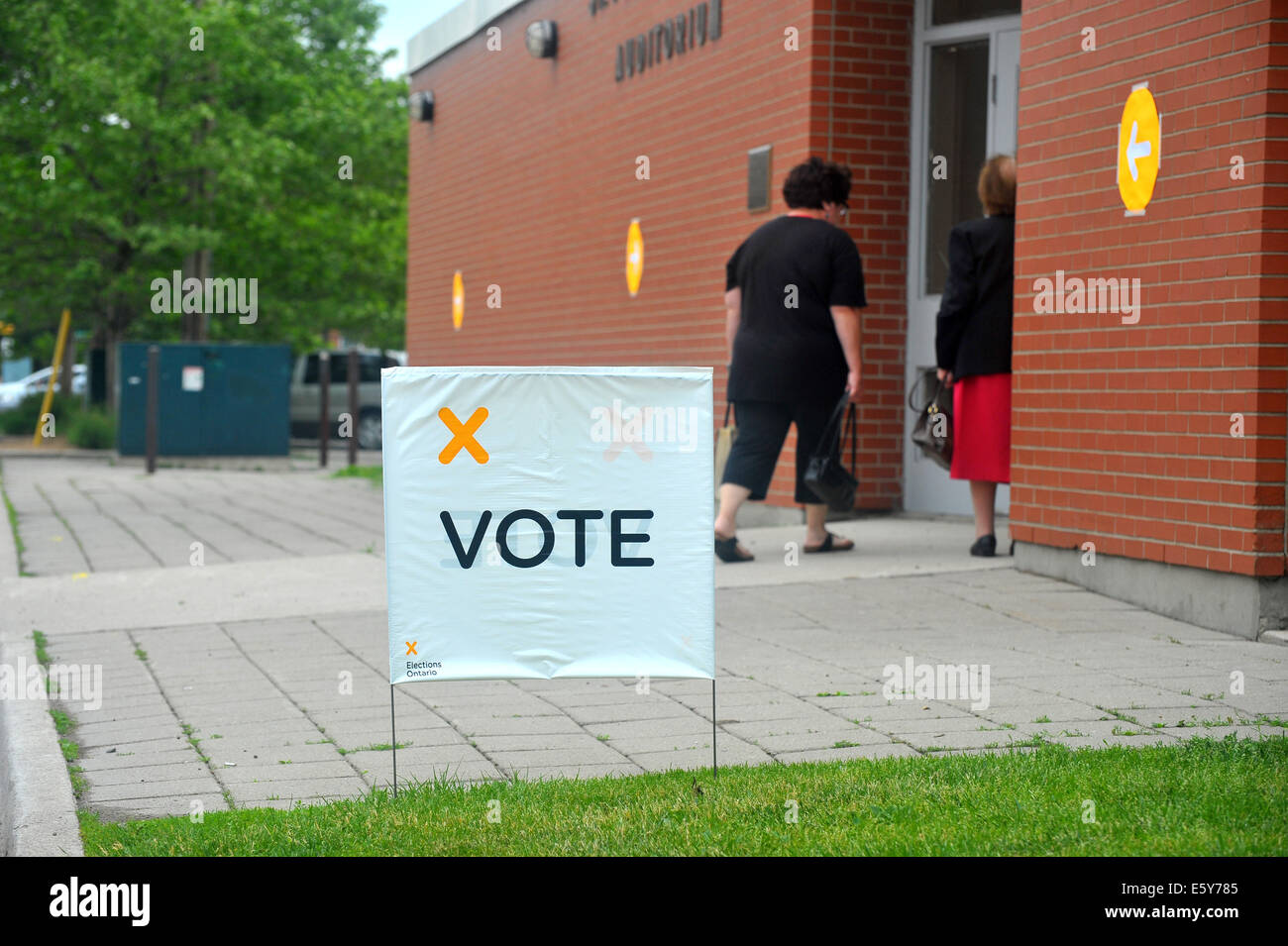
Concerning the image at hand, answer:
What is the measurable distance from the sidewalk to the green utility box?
13310 mm

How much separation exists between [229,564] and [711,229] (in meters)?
4.18

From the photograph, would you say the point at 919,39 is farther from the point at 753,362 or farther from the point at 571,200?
the point at 571,200

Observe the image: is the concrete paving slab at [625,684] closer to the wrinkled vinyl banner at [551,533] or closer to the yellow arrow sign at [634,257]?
the wrinkled vinyl banner at [551,533]

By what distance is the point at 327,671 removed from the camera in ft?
20.7

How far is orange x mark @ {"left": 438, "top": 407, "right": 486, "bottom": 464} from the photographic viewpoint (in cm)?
432

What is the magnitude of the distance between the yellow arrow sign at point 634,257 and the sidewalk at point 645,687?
4381 millimetres

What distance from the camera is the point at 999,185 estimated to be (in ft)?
27.8

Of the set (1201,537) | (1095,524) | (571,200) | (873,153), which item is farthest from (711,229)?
(1201,537)

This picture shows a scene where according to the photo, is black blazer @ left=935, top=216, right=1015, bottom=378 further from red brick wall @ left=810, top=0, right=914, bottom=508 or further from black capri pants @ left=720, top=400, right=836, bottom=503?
red brick wall @ left=810, top=0, right=914, bottom=508

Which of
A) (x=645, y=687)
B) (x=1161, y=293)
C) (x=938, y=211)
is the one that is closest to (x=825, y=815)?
(x=645, y=687)

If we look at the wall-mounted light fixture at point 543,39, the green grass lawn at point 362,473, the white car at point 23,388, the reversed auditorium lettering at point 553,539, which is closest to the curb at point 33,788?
the reversed auditorium lettering at point 553,539

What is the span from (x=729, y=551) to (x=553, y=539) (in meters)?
4.30

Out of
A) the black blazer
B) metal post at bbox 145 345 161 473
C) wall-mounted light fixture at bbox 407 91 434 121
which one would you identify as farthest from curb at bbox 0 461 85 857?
metal post at bbox 145 345 161 473
